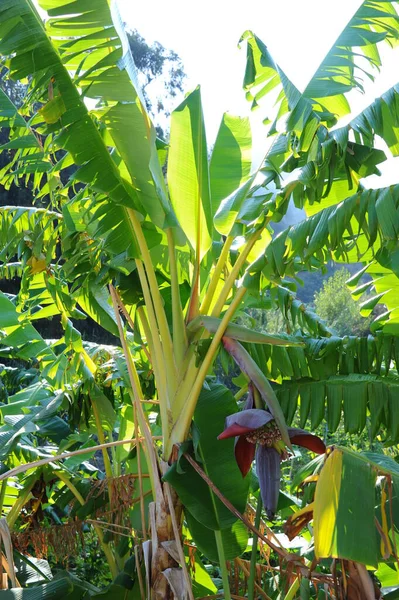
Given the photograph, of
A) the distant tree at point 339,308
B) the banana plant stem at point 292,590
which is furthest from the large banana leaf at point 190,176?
the distant tree at point 339,308

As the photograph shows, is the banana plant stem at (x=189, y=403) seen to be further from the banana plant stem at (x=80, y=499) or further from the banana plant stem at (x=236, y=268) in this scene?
the banana plant stem at (x=80, y=499)

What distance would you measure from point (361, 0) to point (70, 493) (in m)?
3.07

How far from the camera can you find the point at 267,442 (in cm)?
191

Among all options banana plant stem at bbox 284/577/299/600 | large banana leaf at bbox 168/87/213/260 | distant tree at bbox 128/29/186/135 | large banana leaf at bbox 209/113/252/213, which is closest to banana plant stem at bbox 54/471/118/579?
banana plant stem at bbox 284/577/299/600

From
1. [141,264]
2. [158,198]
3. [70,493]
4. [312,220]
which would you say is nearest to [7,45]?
[158,198]

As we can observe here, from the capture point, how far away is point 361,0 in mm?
2521

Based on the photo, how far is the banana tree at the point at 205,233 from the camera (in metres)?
2.08

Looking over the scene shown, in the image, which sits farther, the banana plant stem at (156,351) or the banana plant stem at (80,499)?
the banana plant stem at (80,499)

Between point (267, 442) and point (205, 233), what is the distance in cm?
113

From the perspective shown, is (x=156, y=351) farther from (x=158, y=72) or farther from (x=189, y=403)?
(x=158, y=72)

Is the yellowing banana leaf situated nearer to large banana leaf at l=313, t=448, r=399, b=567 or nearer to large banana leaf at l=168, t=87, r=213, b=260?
large banana leaf at l=313, t=448, r=399, b=567

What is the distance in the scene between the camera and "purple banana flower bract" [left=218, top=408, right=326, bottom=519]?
6.01 feet

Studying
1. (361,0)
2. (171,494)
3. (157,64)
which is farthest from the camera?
(157,64)

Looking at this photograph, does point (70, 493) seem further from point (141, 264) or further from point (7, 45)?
point (7, 45)
